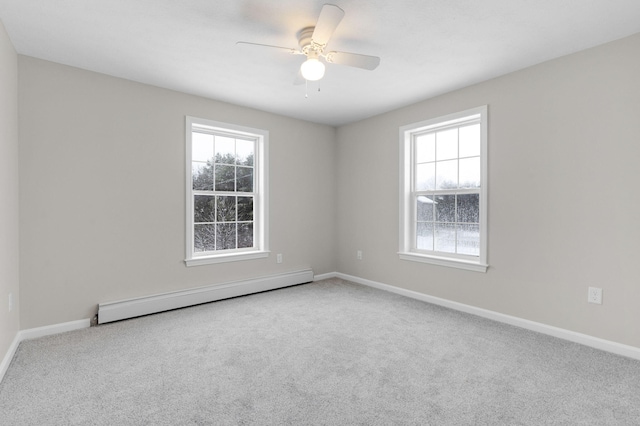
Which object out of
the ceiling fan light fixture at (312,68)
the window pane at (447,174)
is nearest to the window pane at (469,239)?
the window pane at (447,174)

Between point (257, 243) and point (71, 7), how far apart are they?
A: 3006 mm

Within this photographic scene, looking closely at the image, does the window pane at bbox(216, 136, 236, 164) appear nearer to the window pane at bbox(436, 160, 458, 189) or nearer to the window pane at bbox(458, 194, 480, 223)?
the window pane at bbox(436, 160, 458, 189)

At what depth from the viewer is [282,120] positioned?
4.53 meters

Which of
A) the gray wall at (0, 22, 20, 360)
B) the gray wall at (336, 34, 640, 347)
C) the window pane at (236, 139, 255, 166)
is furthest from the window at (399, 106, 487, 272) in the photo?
the gray wall at (0, 22, 20, 360)

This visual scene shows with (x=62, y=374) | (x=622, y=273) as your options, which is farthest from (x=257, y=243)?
(x=622, y=273)

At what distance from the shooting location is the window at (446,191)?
345cm

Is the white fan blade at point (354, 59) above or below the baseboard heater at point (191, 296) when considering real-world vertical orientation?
above

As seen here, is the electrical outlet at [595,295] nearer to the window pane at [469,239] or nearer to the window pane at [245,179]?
the window pane at [469,239]

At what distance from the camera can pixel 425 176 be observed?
4.04 metres

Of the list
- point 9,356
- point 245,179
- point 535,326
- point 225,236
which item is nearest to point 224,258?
point 225,236

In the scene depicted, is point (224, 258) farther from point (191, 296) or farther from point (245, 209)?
point (245, 209)

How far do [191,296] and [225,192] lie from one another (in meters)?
1.31

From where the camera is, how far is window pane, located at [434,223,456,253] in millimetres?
3729

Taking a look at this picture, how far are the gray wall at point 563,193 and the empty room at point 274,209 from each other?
0.06 feet
